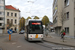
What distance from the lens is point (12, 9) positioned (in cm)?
6200

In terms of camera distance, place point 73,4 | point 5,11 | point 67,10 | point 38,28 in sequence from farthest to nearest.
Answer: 1. point 5,11
2. point 67,10
3. point 73,4
4. point 38,28

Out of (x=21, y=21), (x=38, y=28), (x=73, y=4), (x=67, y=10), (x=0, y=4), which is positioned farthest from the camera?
(x=21, y=21)

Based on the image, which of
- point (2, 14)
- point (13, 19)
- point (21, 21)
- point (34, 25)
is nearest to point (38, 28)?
point (34, 25)

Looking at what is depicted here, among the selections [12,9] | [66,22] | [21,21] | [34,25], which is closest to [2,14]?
[12,9]

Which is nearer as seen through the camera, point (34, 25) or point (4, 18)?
point (34, 25)

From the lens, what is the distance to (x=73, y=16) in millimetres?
20109

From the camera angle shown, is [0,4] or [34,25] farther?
[0,4]

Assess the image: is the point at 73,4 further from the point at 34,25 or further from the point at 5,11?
the point at 5,11

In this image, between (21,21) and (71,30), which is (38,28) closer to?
(71,30)

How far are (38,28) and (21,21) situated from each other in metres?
64.2

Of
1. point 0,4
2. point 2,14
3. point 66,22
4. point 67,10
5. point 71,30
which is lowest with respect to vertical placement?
point 71,30

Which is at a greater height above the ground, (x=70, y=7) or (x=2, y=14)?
(x=2, y=14)

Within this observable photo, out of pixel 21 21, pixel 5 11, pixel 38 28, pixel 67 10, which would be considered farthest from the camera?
pixel 21 21

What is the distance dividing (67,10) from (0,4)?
4134 cm
